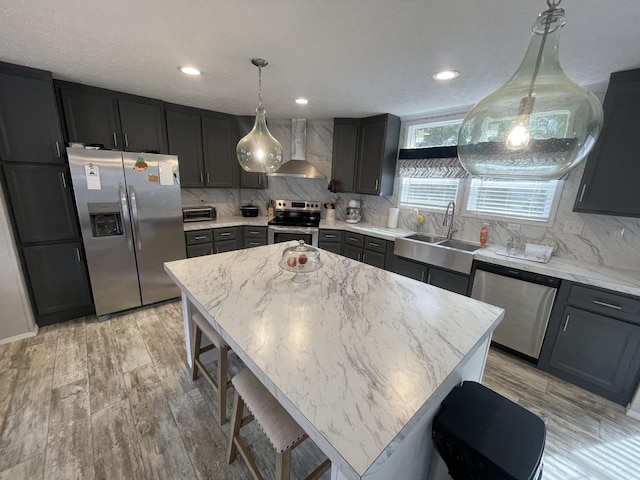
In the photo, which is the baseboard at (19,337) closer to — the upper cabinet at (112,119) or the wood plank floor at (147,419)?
the wood plank floor at (147,419)

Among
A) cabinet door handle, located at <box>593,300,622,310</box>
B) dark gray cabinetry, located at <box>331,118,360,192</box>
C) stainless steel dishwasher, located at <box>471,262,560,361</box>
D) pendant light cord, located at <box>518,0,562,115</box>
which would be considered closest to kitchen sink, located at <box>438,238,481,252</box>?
stainless steel dishwasher, located at <box>471,262,560,361</box>

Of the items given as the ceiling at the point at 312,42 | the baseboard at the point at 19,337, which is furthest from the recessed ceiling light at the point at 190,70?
the baseboard at the point at 19,337

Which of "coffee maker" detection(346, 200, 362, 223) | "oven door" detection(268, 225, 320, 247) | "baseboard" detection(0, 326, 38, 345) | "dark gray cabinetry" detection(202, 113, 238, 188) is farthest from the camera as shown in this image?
"coffee maker" detection(346, 200, 362, 223)

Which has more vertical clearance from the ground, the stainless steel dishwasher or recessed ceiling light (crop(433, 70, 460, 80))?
recessed ceiling light (crop(433, 70, 460, 80))

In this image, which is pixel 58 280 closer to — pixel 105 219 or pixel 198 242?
pixel 105 219

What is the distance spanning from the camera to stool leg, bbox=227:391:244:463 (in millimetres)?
1286

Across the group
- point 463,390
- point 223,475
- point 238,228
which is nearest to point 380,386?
point 463,390

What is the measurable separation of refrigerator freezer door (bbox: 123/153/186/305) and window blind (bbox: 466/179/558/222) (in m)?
3.39

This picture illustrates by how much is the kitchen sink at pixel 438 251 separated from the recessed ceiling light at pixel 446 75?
149 centimetres

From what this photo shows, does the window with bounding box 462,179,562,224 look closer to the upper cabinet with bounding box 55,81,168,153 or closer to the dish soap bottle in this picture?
the dish soap bottle

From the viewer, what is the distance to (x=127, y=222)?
264 centimetres

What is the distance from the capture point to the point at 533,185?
8.18 feet

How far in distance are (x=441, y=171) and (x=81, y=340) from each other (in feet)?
13.3

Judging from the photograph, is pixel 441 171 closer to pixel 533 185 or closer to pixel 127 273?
pixel 533 185
